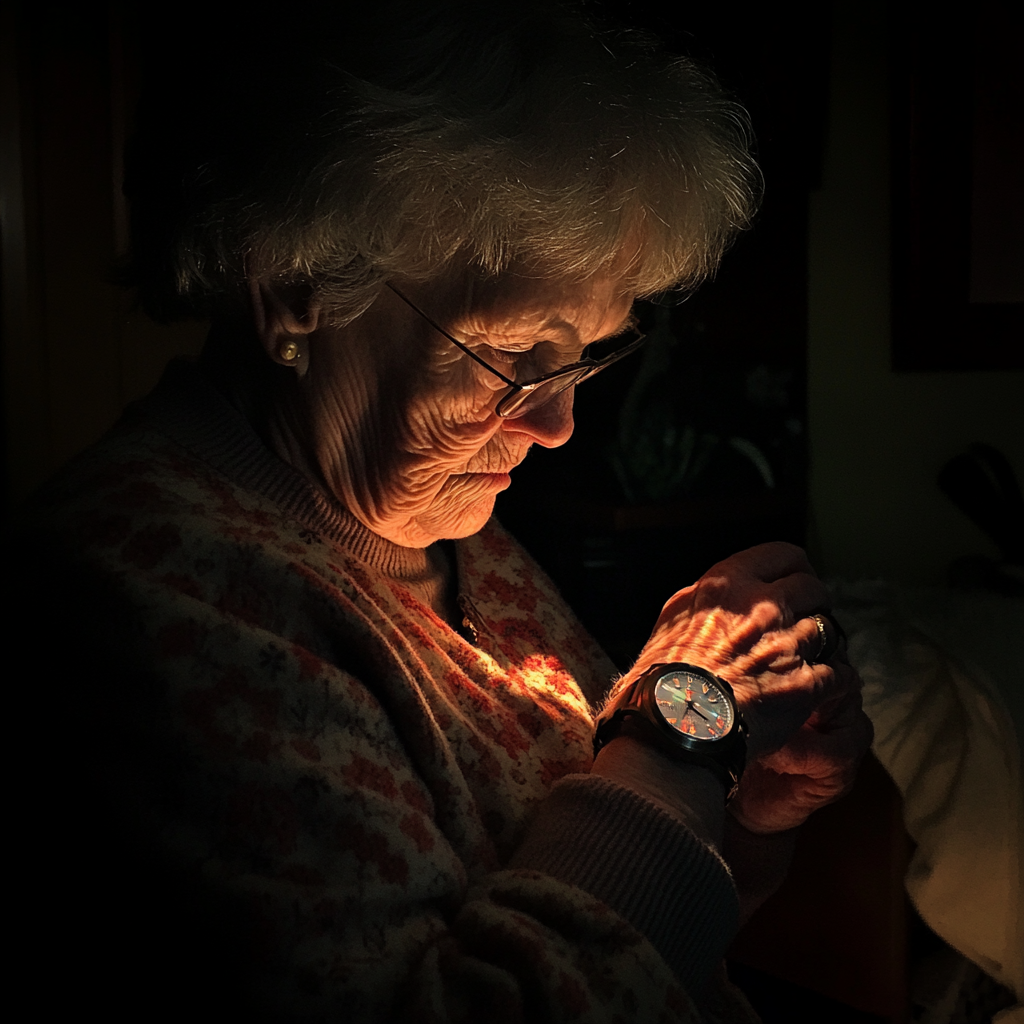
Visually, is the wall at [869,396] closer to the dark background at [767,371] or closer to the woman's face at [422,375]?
the dark background at [767,371]

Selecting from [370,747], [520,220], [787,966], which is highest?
[520,220]

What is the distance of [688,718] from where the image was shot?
0.87 metres

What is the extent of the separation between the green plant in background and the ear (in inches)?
27.7

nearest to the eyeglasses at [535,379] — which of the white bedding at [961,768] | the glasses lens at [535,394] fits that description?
the glasses lens at [535,394]

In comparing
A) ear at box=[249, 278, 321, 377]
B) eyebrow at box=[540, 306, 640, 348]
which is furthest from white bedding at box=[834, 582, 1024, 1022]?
ear at box=[249, 278, 321, 377]

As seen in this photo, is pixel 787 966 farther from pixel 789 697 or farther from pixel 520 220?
pixel 520 220

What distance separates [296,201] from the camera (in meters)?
0.80

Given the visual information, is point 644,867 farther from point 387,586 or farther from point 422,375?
point 422,375

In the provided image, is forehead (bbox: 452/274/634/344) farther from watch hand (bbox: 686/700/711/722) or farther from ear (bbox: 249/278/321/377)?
watch hand (bbox: 686/700/711/722)

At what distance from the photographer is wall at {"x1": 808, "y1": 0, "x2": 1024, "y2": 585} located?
6.24ft

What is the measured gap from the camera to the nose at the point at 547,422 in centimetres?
99

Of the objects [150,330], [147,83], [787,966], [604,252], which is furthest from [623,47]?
[787,966]

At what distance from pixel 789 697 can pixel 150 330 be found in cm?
94

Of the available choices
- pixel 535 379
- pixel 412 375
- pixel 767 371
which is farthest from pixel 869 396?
pixel 412 375
